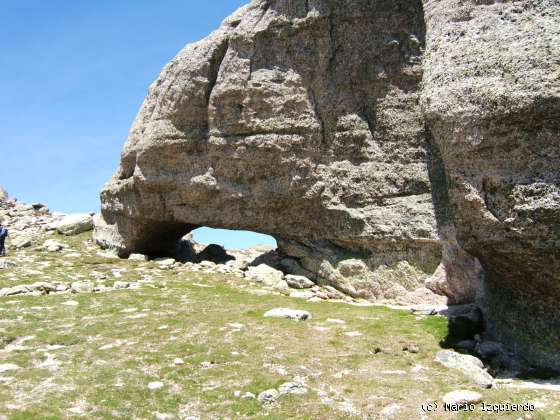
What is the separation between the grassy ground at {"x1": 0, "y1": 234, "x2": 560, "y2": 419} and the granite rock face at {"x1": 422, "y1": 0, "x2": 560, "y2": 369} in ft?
6.80

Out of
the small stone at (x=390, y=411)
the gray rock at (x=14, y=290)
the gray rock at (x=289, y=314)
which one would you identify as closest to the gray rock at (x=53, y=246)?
the gray rock at (x=14, y=290)

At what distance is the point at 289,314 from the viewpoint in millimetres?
13961

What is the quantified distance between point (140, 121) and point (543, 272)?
16.3 metres

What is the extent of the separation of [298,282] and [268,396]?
9.45 metres

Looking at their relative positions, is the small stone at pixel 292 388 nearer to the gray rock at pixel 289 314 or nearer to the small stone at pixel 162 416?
the small stone at pixel 162 416

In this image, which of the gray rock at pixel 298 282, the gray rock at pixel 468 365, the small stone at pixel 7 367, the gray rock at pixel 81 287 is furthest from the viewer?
A: the gray rock at pixel 298 282

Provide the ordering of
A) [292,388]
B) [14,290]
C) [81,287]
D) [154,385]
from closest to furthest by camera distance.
A: [292,388], [154,385], [14,290], [81,287]

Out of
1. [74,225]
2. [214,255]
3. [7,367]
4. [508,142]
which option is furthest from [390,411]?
[74,225]

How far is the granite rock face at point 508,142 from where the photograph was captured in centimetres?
1059

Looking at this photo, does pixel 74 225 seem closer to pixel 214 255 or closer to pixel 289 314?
pixel 214 255

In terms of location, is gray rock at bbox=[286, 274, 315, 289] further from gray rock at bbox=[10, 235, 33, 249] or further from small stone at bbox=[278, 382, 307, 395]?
gray rock at bbox=[10, 235, 33, 249]

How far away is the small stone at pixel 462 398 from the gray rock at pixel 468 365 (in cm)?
86

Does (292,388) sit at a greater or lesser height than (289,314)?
lesser

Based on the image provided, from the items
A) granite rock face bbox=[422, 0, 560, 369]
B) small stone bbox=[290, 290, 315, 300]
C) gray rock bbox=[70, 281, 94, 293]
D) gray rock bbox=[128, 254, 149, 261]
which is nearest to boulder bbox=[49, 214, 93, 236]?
gray rock bbox=[128, 254, 149, 261]
